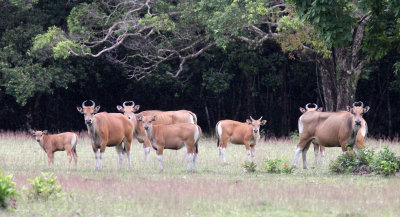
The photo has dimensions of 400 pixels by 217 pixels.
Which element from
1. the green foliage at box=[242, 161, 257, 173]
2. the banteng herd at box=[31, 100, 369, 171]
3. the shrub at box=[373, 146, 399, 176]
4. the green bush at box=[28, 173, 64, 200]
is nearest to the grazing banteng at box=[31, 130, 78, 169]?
the banteng herd at box=[31, 100, 369, 171]

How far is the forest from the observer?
22.7m

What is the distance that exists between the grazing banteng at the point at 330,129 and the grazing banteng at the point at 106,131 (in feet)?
14.1

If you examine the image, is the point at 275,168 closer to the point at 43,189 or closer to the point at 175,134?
the point at 175,134

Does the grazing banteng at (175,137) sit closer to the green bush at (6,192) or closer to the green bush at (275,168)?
the green bush at (275,168)

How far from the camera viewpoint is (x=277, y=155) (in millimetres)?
19594

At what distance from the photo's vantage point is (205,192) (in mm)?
11297

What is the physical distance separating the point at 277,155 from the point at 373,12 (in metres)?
6.00

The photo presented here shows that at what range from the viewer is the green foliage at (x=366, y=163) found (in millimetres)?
14172

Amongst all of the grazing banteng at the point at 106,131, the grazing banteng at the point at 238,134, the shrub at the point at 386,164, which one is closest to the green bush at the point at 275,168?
the shrub at the point at 386,164

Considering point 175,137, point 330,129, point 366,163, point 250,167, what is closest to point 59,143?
point 175,137

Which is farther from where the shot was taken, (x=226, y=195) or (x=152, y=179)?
(x=152, y=179)

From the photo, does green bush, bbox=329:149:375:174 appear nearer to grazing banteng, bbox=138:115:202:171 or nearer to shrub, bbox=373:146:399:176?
shrub, bbox=373:146:399:176

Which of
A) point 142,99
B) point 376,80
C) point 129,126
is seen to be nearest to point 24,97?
point 142,99

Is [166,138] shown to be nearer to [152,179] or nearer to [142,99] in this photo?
[152,179]
